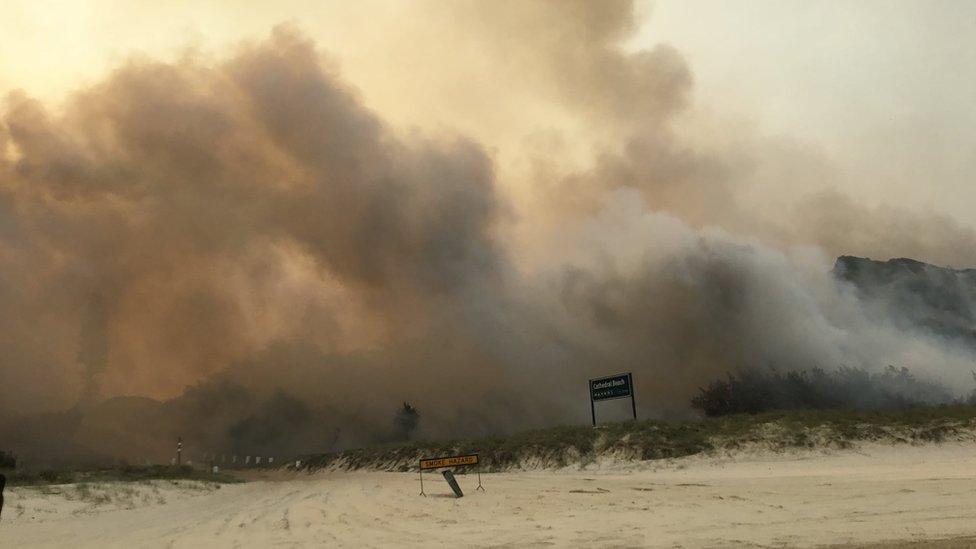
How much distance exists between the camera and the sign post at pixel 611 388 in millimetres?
44844

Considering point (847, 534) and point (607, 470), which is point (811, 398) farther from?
point (847, 534)

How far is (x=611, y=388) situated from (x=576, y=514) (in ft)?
106

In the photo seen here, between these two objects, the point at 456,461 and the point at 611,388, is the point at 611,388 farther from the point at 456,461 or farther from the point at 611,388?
the point at 456,461

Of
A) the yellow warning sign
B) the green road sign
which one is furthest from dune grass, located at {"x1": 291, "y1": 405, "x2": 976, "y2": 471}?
the yellow warning sign

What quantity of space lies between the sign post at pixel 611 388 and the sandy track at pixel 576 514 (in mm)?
17953

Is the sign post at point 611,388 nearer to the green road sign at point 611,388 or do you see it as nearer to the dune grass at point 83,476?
the green road sign at point 611,388

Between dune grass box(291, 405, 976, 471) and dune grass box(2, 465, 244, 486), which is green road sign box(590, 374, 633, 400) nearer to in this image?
dune grass box(291, 405, 976, 471)

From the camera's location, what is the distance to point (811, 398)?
194 feet

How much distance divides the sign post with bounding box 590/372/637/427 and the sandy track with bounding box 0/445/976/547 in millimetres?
17953

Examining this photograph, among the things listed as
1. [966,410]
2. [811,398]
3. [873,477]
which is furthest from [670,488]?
[811,398]

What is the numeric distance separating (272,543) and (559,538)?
19.5ft

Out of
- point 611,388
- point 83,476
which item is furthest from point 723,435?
point 83,476

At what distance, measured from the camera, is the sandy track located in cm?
1111

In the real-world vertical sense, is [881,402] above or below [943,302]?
below
